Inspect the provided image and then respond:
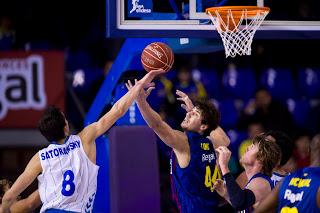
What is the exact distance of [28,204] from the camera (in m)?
7.41

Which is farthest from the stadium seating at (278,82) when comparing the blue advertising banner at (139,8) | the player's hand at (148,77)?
the player's hand at (148,77)

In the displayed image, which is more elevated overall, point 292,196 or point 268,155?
point 268,155

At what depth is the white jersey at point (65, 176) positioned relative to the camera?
688cm

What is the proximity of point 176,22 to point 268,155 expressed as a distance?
1.88m

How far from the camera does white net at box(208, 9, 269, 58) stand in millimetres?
7691

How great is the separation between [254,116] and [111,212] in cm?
412

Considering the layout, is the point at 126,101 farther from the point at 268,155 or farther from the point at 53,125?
the point at 268,155

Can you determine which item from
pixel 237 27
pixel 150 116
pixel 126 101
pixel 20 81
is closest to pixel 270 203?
pixel 150 116

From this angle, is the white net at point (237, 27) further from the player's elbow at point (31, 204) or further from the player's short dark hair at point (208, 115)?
the player's elbow at point (31, 204)

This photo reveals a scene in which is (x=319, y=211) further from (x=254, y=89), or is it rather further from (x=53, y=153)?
(x=254, y=89)

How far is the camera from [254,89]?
13.1 m

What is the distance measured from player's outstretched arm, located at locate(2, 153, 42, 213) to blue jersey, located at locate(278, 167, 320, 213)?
2.19 m

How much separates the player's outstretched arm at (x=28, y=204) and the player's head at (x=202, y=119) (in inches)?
58.0

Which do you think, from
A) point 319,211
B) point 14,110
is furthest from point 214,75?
point 319,211
